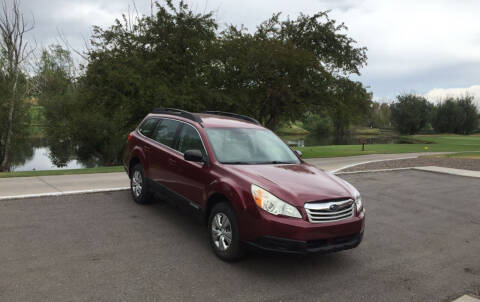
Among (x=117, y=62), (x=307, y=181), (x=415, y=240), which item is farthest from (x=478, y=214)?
(x=117, y=62)

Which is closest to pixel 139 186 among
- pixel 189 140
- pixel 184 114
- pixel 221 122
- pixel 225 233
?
pixel 184 114

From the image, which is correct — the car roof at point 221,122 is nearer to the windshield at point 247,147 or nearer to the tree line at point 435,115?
the windshield at point 247,147

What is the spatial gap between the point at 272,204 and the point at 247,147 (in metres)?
1.52

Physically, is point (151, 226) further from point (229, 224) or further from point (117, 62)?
point (117, 62)

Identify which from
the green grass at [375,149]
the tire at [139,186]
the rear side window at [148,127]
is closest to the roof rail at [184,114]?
the rear side window at [148,127]

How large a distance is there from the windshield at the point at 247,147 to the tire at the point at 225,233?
732 millimetres

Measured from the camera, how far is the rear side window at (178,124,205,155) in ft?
17.6

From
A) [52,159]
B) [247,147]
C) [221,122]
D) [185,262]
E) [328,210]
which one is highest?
[221,122]

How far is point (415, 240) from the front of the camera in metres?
5.68

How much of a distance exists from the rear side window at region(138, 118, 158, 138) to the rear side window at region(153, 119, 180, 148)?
0.65 ft

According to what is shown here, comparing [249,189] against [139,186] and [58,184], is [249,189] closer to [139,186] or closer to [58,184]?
[139,186]

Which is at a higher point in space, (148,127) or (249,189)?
(148,127)

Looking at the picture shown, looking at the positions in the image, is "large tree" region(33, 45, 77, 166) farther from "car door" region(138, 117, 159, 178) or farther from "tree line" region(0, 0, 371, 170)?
"car door" region(138, 117, 159, 178)

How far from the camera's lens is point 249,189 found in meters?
4.21
